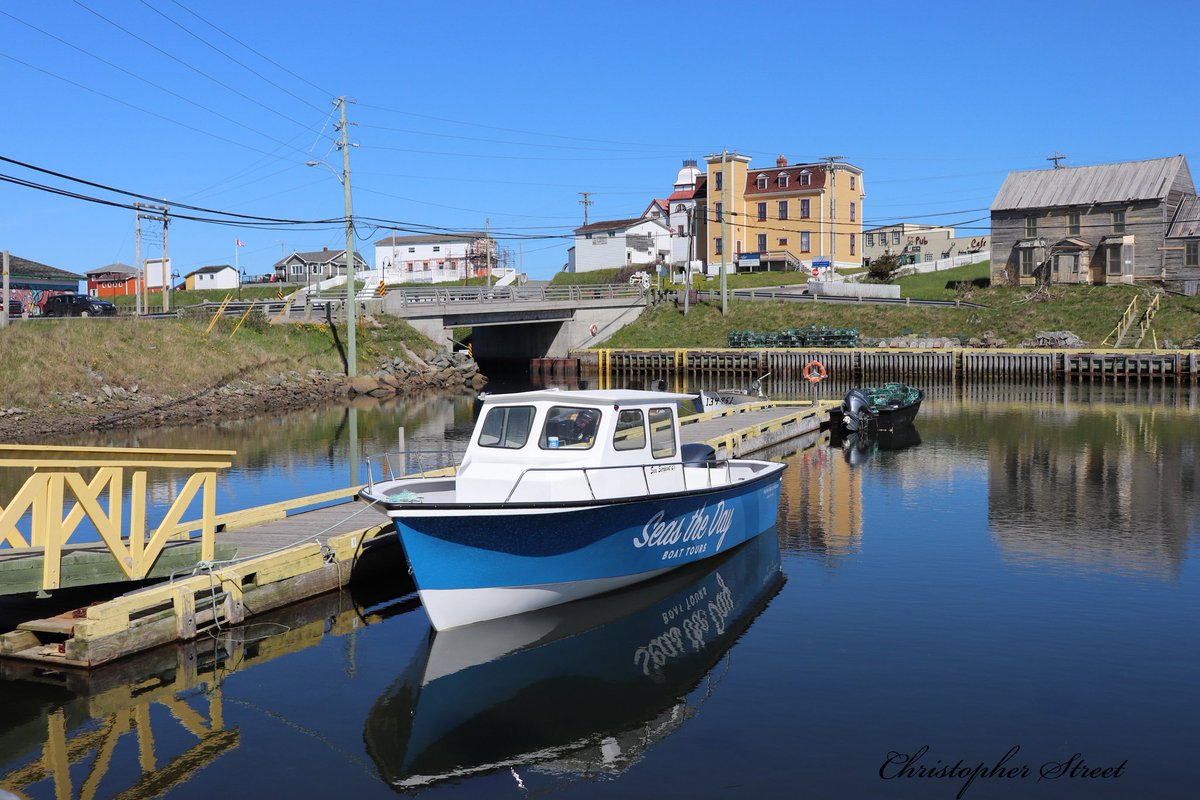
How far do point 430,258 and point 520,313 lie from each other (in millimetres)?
53523

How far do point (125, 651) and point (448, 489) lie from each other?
5.64 meters

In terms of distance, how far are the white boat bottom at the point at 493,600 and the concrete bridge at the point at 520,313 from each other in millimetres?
50297

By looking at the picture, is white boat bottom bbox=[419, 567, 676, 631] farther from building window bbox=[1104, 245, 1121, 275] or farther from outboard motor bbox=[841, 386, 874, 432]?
building window bbox=[1104, 245, 1121, 275]

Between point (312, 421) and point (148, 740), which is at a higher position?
point (312, 421)

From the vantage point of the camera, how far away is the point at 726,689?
13008mm

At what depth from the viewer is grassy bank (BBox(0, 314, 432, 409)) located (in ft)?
139

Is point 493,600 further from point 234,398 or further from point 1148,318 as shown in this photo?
point 1148,318

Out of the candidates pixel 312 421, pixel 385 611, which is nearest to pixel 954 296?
pixel 312 421

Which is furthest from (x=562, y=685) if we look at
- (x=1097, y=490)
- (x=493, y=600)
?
(x=1097, y=490)

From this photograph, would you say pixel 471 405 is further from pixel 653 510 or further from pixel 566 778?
pixel 566 778

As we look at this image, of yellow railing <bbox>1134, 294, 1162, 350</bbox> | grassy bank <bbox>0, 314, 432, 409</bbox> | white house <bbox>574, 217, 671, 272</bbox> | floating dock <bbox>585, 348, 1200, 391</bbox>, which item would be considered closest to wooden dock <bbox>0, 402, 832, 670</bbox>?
grassy bank <bbox>0, 314, 432, 409</bbox>

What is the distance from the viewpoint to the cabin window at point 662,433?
17212 mm

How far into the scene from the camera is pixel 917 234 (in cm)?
11525

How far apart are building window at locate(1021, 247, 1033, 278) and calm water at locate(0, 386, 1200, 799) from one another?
5547cm
